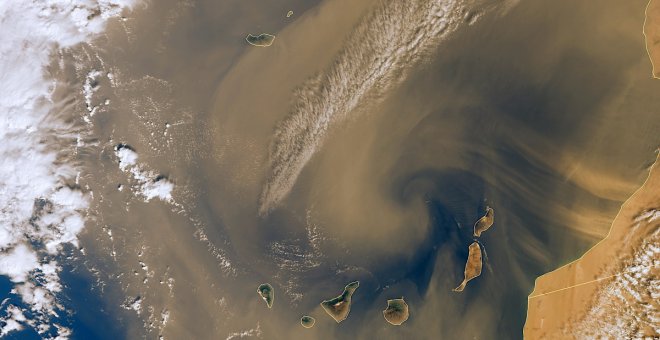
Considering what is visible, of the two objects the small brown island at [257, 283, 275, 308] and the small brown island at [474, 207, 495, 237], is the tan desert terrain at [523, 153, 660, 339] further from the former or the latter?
the small brown island at [257, 283, 275, 308]

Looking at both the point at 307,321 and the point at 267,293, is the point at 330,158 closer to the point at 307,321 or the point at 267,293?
the point at 267,293

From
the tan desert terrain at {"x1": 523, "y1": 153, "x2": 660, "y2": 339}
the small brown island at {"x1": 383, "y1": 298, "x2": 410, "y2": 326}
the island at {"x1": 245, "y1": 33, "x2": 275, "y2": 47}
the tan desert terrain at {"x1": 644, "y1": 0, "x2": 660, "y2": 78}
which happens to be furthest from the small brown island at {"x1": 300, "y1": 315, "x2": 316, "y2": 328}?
the tan desert terrain at {"x1": 644, "y1": 0, "x2": 660, "y2": 78}

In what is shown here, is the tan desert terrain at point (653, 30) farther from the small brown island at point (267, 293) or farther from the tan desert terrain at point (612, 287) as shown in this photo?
the small brown island at point (267, 293)

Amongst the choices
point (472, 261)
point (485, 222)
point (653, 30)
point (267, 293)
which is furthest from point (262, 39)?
point (653, 30)

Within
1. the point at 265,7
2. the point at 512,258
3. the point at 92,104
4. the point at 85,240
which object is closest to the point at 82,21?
the point at 92,104

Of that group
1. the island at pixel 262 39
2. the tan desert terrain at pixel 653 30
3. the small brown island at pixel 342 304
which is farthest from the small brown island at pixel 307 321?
the tan desert terrain at pixel 653 30
